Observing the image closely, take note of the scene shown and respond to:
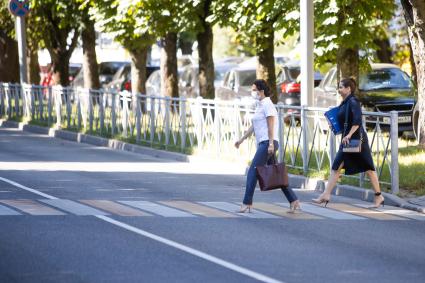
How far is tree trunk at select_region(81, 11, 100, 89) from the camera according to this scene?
34.2 metres

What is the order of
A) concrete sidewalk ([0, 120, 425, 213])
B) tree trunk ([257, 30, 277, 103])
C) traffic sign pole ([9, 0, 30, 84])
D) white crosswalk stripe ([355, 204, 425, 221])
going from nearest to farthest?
white crosswalk stripe ([355, 204, 425, 221]) < concrete sidewalk ([0, 120, 425, 213]) < tree trunk ([257, 30, 277, 103]) < traffic sign pole ([9, 0, 30, 84])

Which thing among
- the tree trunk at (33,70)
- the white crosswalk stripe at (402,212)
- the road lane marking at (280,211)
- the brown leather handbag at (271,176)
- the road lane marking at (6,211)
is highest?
the tree trunk at (33,70)

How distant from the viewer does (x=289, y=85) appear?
97.1 ft

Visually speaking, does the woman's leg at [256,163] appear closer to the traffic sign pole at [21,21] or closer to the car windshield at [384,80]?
the car windshield at [384,80]

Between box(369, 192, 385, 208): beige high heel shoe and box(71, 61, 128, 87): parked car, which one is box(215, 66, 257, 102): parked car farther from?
box(369, 192, 385, 208): beige high heel shoe

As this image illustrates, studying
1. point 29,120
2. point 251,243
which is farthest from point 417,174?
point 29,120

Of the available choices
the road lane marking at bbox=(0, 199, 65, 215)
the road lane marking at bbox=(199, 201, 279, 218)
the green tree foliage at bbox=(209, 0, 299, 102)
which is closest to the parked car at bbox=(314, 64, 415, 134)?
the green tree foliage at bbox=(209, 0, 299, 102)

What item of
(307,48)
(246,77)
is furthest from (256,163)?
(246,77)

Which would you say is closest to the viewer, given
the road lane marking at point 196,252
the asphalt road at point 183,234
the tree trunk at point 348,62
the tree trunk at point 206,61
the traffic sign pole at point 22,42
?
the road lane marking at point 196,252

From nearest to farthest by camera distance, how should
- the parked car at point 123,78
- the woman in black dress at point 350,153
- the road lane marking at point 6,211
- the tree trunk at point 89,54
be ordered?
the road lane marking at point 6,211, the woman in black dress at point 350,153, the tree trunk at point 89,54, the parked car at point 123,78

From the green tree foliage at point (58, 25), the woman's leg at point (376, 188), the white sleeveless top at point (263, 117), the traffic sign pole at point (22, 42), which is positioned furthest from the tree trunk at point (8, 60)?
the white sleeveless top at point (263, 117)

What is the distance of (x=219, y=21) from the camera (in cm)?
2592

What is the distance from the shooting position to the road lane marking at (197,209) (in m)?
13.0

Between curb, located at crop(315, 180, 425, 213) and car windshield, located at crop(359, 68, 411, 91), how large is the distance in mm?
10046
